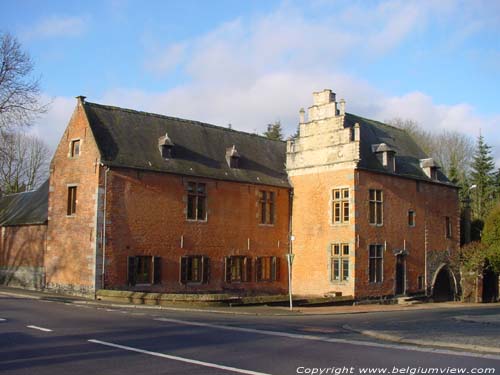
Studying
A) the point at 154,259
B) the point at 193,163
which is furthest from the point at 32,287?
the point at 193,163

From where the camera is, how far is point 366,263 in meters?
32.2

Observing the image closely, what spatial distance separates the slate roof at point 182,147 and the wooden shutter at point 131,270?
14.5 feet

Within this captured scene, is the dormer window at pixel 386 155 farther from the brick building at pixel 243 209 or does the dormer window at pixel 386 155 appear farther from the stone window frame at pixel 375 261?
the stone window frame at pixel 375 261

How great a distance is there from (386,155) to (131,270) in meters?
15.8

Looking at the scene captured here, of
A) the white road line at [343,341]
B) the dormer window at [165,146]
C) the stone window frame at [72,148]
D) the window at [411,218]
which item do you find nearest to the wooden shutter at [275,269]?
the window at [411,218]

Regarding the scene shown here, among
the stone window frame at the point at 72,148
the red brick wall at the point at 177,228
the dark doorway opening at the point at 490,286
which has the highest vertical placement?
the stone window frame at the point at 72,148

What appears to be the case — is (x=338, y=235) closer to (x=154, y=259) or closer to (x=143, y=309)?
(x=154, y=259)

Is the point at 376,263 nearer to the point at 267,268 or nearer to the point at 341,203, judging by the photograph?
the point at 341,203

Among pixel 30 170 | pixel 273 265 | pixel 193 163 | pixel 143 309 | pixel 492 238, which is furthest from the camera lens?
pixel 30 170

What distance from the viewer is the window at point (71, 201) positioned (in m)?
29.2

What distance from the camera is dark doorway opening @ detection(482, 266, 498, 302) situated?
39.1m

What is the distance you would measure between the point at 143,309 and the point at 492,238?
79.2ft

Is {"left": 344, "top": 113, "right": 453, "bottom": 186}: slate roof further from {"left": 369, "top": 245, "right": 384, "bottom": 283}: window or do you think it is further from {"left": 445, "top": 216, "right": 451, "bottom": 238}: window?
{"left": 369, "top": 245, "right": 384, "bottom": 283}: window

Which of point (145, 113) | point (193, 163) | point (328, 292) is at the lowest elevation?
point (328, 292)
